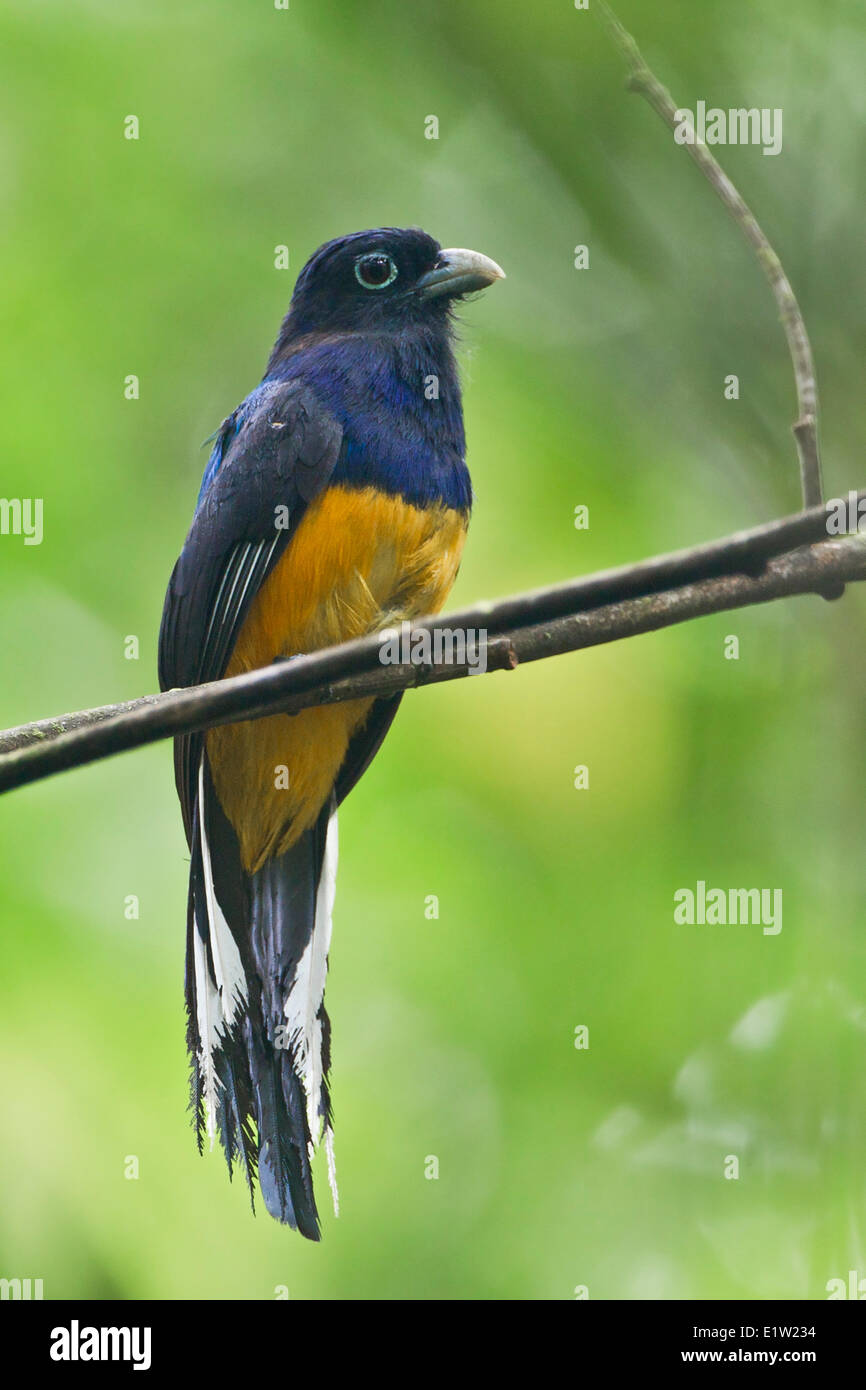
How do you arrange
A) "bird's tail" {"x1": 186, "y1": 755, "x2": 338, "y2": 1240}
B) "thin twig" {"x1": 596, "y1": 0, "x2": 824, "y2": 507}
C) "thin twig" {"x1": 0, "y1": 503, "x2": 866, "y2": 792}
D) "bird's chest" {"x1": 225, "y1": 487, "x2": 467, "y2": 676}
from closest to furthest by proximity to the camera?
1. "thin twig" {"x1": 0, "y1": 503, "x2": 866, "y2": 792}
2. "thin twig" {"x1": 596, "y1": 0, "x2": 824, "y2": 507}
3. "bird's tail" {"x1": 186, "y1": 755, "x2": 338, "y2": 1240}
4. "bird's chest" {"x1": 225, "y1": 487, "x2": 467, "y2": 676}

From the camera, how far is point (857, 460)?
4965 millimetres

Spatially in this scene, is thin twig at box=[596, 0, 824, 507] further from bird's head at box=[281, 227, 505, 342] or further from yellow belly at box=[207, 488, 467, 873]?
bird's head at box=[281, 227, 505, 342]

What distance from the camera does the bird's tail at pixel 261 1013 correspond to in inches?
162

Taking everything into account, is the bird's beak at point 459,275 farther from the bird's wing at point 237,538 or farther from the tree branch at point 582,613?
the tree branch at point 582,613

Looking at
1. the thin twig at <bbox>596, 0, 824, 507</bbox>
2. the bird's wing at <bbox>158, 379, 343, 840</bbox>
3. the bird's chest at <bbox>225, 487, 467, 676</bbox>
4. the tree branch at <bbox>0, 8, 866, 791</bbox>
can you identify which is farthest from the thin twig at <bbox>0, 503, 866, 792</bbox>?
the bird's wing at <bbox>158, 379, 343, 840</bbox>

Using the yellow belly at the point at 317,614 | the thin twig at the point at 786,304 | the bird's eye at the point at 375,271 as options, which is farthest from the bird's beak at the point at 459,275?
the thin twig at the point at 786,304

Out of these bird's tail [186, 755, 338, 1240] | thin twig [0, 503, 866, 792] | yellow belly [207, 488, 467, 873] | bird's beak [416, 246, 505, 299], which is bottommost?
bird's tail [186, 755, 338, 1240]

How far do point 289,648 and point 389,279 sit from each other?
1.53 metres

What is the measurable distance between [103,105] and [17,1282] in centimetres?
475

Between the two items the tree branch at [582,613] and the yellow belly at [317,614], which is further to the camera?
the yellow belly at [317,614]

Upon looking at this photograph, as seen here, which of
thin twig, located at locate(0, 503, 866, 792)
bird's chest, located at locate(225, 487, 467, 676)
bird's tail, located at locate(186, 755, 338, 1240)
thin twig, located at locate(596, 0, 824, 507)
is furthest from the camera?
bird's chest, located at locate(225, 487, 467, 676)

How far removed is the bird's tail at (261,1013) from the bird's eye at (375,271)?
5.99 feet

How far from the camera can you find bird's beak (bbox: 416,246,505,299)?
16.6ft
